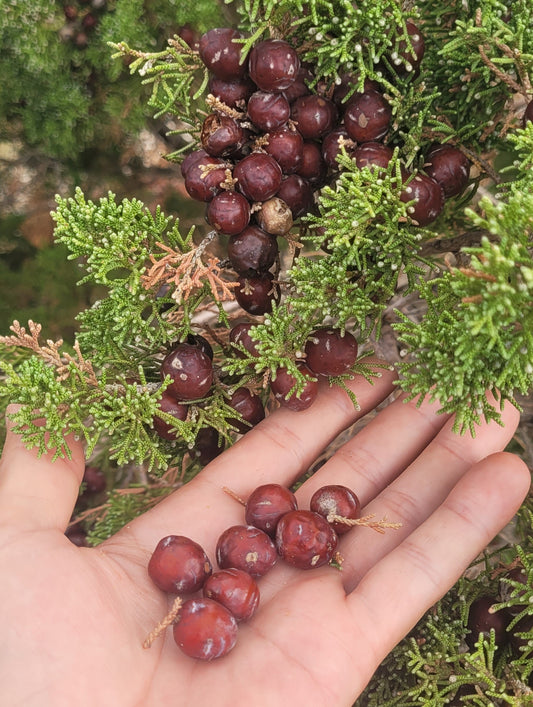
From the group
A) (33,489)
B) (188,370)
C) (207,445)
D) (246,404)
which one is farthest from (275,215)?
(33,489)

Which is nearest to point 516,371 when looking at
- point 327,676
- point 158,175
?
point 327,676

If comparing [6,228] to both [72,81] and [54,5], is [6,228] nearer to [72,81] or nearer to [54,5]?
[72,81]

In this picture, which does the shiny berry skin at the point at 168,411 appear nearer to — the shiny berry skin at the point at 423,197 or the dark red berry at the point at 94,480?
the shiny berry skin at the point at 423,197

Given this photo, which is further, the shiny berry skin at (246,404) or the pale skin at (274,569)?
the shiny berry skin at (246,404)

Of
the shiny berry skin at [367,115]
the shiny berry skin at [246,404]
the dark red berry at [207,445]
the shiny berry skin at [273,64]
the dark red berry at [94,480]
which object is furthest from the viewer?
the dark red berry at [94,480]

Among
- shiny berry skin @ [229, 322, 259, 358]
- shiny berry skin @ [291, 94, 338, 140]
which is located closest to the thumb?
shiny berry skin @ [229, 322, 259, 358]

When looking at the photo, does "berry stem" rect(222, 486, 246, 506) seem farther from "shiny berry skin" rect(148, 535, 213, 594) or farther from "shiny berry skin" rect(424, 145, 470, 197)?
"shiny berry skin" rect(424, 145, 470, 197)

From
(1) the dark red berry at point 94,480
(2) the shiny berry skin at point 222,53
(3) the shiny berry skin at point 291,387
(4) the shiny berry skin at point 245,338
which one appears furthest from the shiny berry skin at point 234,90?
(1) the dark red berry at point 94,480
